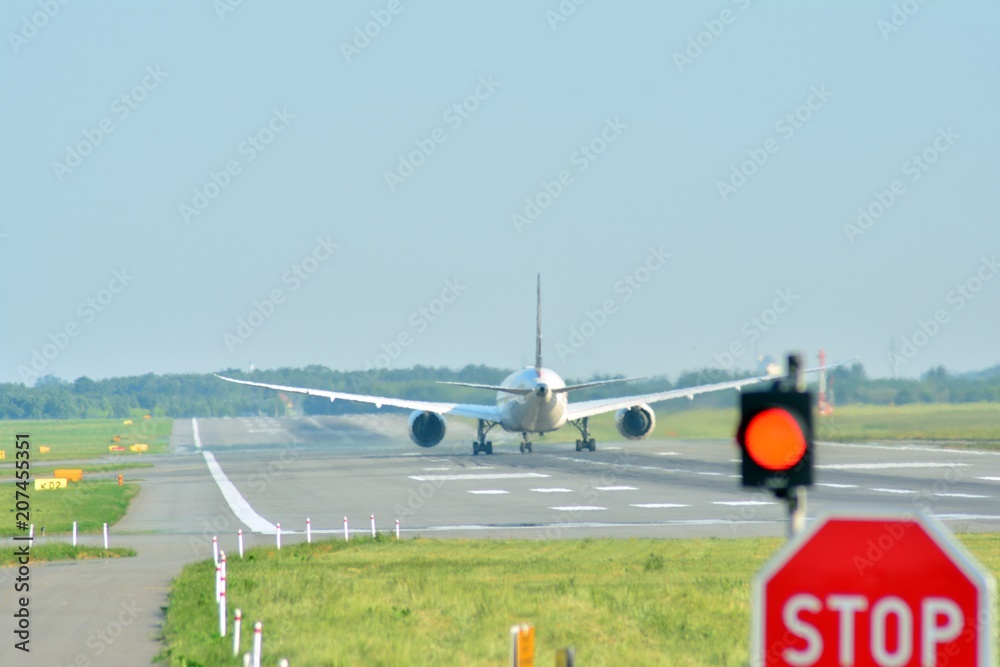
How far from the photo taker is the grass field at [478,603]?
15.9 metres

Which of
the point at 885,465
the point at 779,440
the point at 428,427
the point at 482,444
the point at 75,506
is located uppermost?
the point at 779,440

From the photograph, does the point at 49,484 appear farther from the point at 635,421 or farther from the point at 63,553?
the point at 635,421

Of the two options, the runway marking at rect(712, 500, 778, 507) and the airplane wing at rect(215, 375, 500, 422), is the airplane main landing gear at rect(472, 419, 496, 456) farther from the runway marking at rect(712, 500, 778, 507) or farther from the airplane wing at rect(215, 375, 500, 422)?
the runway marking at rect(712, 500, 778, 507)

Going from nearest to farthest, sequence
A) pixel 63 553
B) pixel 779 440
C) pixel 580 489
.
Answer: pixel 779 440 < pixel 63 553 < pixel 580 489

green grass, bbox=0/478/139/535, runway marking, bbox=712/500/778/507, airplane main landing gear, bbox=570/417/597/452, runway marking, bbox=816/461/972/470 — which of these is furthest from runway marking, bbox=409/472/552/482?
airplane main landing gear, bbox=570/417/597/452

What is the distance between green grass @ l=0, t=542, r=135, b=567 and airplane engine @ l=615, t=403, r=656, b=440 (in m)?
45.5

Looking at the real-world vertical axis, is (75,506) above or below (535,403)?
below

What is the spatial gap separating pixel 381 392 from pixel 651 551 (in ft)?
239

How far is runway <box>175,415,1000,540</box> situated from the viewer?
124 ft

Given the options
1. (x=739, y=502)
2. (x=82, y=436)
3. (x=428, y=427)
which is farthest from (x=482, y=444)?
(x=82, y=436)

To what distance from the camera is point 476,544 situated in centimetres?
3177

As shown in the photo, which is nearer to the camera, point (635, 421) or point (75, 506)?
Result: point (75, 506)

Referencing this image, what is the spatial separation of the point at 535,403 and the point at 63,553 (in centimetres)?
3788

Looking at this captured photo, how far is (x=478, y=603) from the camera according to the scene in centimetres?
1962
